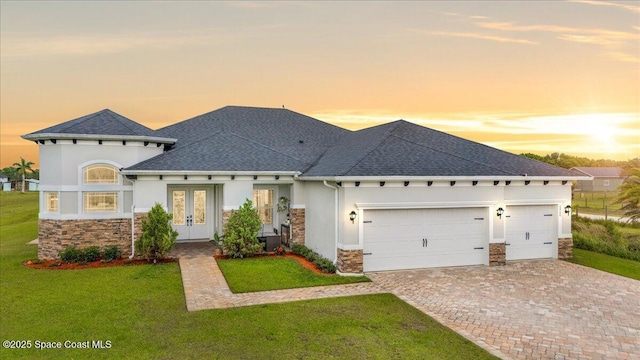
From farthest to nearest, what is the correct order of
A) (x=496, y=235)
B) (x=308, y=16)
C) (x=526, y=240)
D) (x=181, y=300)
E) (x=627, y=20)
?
(x=308, y=16), (x=627, y=20), (x=526, y=240), (x=496, y=235), (x=181, y=300)

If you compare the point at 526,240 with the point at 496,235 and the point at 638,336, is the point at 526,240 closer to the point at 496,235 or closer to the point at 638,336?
the point at 496,235

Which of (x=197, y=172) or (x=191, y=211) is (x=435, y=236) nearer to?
(x=197, y=172)

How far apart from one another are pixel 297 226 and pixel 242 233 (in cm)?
247

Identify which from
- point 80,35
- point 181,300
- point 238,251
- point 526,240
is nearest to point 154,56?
point 80,35

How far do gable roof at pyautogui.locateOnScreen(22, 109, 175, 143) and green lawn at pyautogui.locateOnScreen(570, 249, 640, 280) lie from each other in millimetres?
17104

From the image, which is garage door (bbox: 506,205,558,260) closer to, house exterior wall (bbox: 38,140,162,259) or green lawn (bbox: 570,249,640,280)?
green lawn (bbox: 570,249,640,280)

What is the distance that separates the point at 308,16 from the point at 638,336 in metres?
16.4

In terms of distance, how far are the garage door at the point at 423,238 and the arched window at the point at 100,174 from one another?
1014 centimetres

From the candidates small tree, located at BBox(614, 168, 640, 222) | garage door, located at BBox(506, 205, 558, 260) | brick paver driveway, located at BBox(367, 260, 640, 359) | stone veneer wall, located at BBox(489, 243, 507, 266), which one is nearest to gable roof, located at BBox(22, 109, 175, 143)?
brick paver driveway, located at BBox(367, 260, 640, 359)

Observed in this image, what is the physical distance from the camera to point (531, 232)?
47.9 ft

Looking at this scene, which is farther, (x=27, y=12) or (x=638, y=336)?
(x=27, y=12)

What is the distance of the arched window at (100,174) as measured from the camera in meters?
15.1

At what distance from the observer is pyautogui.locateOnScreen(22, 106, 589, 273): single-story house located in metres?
12.7

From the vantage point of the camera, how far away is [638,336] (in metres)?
7.67
